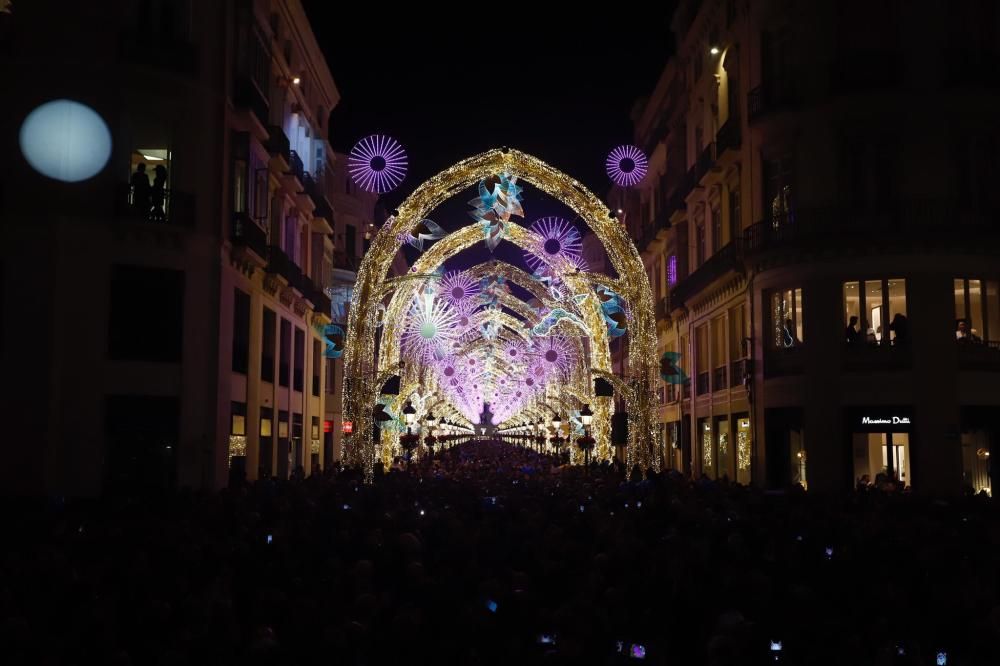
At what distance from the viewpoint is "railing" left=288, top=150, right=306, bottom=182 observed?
41.3 m

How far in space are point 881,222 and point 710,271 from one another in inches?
375

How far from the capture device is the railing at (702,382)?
142ft

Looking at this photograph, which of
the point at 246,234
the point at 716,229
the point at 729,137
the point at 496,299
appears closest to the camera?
the point at 246,234

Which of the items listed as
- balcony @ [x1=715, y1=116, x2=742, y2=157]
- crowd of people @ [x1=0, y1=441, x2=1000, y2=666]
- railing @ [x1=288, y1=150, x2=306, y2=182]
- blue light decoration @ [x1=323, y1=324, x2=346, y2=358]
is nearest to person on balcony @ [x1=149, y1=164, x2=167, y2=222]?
blue light decoration @ [x1=323, y1=324, x2=346, y2=358]

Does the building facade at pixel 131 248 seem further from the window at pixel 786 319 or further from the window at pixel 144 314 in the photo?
the window at pixel 786 319

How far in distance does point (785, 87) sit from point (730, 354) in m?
10.2

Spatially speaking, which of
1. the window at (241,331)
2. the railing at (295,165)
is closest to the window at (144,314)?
the window at (241,331)

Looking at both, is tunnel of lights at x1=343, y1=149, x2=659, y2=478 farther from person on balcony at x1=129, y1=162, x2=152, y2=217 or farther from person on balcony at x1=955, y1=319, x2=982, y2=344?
person on balcony at x1=955, y1=319, x2=982, y2=344

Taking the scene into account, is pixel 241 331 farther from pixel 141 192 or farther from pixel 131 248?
pixel 141 192

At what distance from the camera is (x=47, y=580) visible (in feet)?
36.0

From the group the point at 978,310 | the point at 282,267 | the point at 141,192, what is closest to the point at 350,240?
the point at 282,267

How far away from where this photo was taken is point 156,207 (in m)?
28.9

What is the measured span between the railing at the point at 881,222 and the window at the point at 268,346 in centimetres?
1841

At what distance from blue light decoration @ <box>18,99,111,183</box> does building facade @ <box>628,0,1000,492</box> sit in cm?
1840
